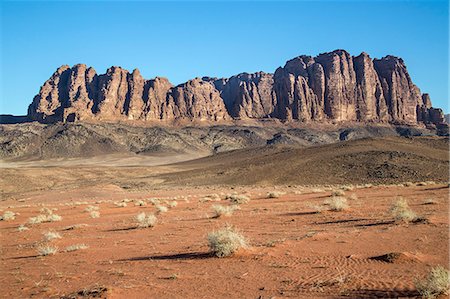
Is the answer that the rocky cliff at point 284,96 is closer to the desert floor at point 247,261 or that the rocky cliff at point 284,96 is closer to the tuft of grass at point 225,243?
the desert floor at point 247,261

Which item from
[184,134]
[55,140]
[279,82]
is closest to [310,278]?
[55,140]

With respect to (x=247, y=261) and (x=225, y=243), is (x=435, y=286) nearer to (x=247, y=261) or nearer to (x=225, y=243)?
(x=247, y=261)

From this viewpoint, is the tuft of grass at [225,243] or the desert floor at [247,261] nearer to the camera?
the desert floor at [247,261]

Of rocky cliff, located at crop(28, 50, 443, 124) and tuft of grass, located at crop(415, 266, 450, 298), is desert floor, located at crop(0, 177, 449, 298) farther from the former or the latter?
rocky cliff, located at crop(28, 50, 443, 124)

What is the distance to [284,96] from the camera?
184375 mm

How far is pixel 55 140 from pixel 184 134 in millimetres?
43736

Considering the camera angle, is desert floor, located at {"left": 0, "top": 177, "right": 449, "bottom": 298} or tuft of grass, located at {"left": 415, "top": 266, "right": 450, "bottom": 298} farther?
desert floor, located at {"left": 0, "top": 177, "right": 449, "bottom": 298}

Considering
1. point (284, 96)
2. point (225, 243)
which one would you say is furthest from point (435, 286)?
point (284, 96)

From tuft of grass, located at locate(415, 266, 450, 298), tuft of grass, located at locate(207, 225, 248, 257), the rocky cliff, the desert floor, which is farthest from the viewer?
the rocky cliff

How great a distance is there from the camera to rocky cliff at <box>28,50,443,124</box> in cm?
17325

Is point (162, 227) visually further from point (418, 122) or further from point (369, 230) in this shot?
point (418, 122)

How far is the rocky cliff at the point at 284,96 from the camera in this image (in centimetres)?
17325

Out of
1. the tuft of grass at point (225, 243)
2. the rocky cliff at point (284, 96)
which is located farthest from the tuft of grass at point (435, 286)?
the rocky cliff at point (284, 96)

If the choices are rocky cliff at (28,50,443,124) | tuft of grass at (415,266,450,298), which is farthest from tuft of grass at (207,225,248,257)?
rocky cliff at (28,50,443,124)
